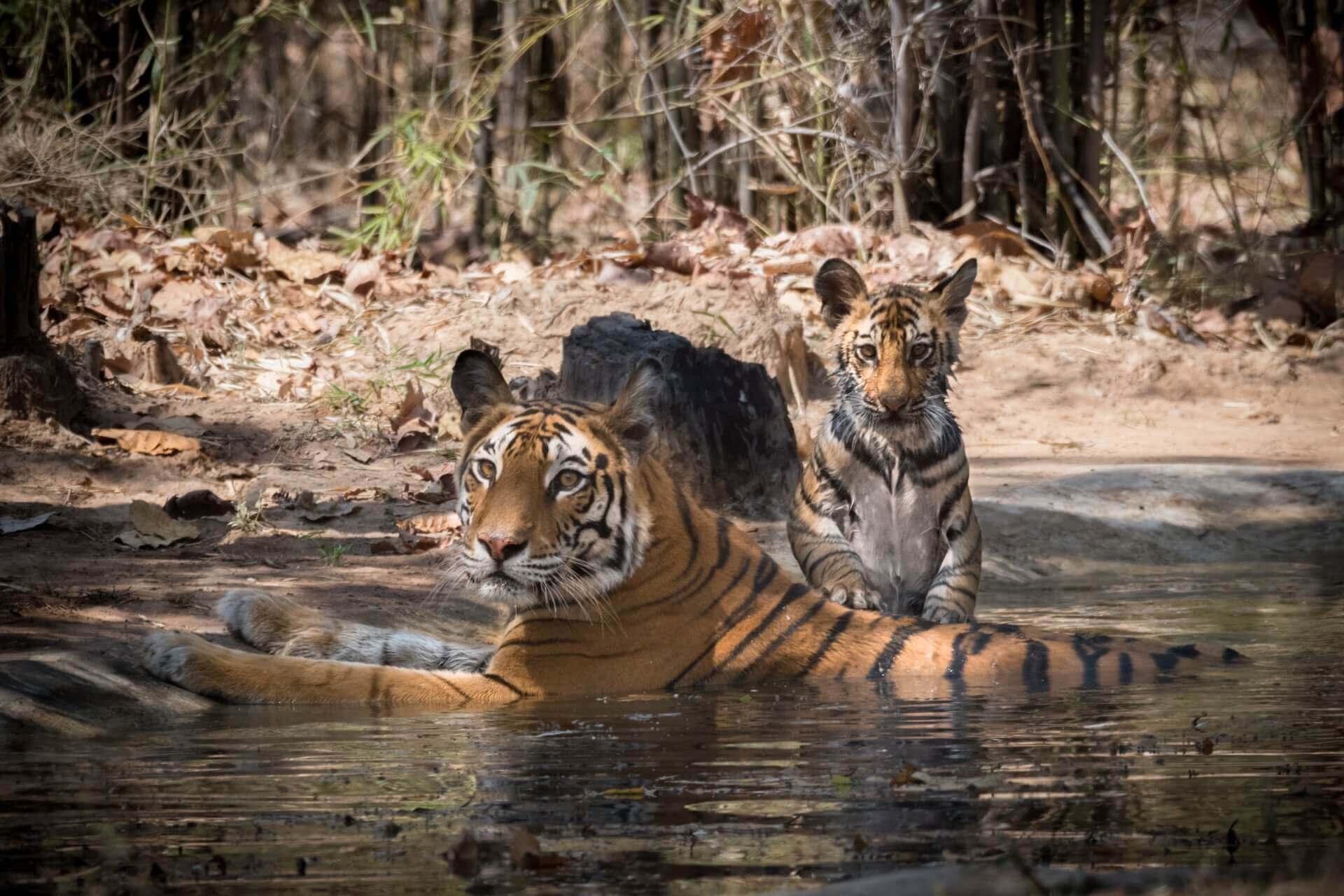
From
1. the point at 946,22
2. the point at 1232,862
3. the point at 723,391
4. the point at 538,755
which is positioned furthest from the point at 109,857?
the point at 946,22

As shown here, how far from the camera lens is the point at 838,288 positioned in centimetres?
663

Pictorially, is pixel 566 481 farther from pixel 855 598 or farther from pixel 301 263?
pixel 301 263

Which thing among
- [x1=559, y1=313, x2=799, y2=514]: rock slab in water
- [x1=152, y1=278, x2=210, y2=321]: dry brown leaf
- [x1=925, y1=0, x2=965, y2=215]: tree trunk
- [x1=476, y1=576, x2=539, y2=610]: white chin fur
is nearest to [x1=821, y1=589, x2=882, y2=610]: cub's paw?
[x1=476, y1=576, x2=539, y2=610]: white chin fur

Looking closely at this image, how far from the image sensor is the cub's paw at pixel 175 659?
4.79m

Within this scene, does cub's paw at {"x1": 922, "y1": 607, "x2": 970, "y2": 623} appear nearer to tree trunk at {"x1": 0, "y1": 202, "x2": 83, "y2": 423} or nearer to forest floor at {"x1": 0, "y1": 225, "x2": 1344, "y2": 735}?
forest floor at {"x1": 0, "y1": 225, "x2": 1344, "y2": 735}

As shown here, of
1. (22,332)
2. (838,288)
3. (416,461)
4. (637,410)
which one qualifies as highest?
(838,288)

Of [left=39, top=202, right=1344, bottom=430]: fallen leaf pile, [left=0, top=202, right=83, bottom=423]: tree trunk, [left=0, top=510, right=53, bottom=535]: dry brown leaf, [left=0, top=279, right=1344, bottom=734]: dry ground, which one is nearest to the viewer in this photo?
[left=0, top=279, right=1344, bottom=734]: dry ground

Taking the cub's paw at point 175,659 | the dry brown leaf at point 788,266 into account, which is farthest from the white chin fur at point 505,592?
the dry brown leaf at point 788,266

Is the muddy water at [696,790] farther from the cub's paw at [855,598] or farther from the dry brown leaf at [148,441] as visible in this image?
the dry brown leaf at [148,441]

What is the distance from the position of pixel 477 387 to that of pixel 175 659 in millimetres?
1271

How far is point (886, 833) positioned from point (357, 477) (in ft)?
19.8

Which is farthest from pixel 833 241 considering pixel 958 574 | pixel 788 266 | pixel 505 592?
pixel 505 592

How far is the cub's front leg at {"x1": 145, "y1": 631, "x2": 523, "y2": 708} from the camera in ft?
15.8

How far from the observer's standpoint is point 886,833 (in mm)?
3021
